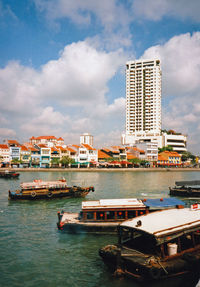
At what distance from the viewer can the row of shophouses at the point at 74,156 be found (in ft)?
321

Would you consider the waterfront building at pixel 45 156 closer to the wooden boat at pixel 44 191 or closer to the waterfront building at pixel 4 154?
the waterfront building at pixel 4 154

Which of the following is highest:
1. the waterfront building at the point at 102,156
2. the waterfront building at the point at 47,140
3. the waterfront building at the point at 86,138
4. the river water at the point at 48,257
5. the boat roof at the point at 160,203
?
the waterfront building at the point at 86,138

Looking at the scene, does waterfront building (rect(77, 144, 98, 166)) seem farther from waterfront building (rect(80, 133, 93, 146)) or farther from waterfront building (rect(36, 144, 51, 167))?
waterfront building (rect(80, 133, 93, 146))

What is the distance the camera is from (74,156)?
101438mm

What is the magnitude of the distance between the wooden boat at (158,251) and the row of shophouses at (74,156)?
8416cm

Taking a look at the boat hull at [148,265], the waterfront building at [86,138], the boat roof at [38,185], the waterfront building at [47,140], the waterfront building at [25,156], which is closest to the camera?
the boat hull at [148,265]

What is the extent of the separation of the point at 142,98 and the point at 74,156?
56.6 m

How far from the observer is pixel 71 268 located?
37.6 ft

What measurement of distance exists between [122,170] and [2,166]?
153ft

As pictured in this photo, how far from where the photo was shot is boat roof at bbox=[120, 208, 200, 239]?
1010 centimetres

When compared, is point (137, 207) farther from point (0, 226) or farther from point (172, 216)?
point (0, 226)

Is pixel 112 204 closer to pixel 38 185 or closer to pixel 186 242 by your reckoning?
pixel 186 242

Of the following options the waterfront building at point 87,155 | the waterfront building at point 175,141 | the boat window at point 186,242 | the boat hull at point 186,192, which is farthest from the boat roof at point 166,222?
the waterfront building at point 175,141

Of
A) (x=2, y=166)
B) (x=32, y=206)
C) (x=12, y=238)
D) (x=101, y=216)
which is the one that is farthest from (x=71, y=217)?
(x=2, y=166)
